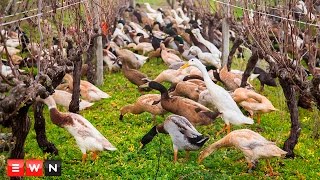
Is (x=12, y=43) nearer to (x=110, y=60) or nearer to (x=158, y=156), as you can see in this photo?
(x=110, y=60)

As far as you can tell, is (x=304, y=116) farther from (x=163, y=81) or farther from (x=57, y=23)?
(x=57, y=23)

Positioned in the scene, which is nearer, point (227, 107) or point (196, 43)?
point (227, 107)

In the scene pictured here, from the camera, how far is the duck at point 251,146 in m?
7.59

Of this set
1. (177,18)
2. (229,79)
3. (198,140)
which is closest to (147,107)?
(198,140)

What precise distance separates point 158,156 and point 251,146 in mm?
1657

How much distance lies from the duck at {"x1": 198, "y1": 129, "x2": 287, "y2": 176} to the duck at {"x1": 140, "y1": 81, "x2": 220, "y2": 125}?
936mm

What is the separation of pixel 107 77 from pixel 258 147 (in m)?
8.39

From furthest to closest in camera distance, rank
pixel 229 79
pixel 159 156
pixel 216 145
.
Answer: pixel 229 79, pixel 216 145, pixel 159 156

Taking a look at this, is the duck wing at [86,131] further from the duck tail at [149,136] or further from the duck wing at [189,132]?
the duck wing at [189,132]

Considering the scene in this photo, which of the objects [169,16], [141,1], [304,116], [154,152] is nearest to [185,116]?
[154,152]

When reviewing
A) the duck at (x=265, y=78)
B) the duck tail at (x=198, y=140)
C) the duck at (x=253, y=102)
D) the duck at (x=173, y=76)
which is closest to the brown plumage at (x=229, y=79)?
the duck at (x=265, y=78)

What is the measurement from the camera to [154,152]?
882 cm

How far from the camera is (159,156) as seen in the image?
24.3 feet

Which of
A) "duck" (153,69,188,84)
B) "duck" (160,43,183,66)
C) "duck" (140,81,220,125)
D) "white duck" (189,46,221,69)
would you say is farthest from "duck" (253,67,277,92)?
"duck" (140,81,220,125)
